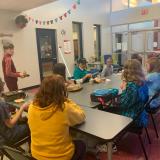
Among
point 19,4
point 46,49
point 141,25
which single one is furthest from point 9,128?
point 141,25

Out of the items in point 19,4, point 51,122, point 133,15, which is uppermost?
point 133,15

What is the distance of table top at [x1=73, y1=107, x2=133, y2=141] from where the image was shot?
132 centimetres

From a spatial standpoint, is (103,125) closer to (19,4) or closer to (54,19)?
(19,4)

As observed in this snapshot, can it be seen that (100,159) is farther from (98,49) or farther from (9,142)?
(98,49)

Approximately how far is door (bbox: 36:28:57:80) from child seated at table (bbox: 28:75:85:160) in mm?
4555

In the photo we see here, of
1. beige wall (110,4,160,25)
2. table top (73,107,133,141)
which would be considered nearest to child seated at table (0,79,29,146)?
table top (73,107,133,141)

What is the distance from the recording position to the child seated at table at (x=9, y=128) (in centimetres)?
159

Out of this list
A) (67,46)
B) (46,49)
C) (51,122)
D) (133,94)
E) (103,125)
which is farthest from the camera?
(67,46)

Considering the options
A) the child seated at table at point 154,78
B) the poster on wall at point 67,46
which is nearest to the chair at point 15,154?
the child seated at table at point 154,78

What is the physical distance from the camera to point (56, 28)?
610cm

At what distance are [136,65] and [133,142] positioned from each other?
1.00 metres

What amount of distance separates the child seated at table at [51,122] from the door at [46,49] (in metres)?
4.56

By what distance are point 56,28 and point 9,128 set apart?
4896mm

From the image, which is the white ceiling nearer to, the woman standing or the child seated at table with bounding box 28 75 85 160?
the woman standing
